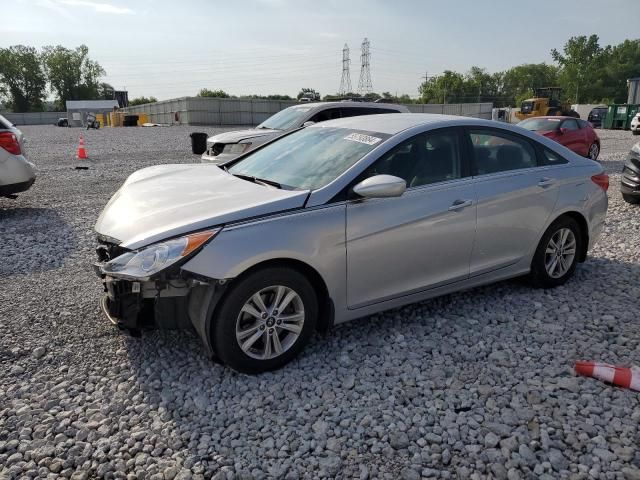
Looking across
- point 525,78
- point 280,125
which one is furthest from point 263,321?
point 525,78

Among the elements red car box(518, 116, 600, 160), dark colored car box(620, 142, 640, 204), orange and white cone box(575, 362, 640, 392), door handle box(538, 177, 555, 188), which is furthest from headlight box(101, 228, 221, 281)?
red car box(518, 116, 600, 160)

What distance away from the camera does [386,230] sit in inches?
138

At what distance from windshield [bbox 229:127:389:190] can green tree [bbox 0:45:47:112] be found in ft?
388

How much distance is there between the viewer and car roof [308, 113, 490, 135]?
3971 mm

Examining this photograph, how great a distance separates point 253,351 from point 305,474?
958 millimetres

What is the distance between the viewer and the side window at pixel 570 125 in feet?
47.6

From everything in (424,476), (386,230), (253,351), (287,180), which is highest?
(287,180)

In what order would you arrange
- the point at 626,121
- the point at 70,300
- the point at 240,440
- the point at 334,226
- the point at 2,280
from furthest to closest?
the point at 626,121
the point at 2,280
the point at 70,300
the point at 334,226
the point at 240,440

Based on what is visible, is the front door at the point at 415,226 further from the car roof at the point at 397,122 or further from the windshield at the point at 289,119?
the windshield at the point at 289,119

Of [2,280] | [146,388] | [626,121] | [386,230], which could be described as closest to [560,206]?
[386,230]

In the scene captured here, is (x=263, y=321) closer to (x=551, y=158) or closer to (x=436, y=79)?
(x=551, y=158)

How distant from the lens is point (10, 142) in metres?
7.25

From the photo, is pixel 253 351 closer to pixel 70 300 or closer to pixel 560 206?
pixel 70 300

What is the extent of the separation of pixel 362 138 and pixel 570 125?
43.2 ft
